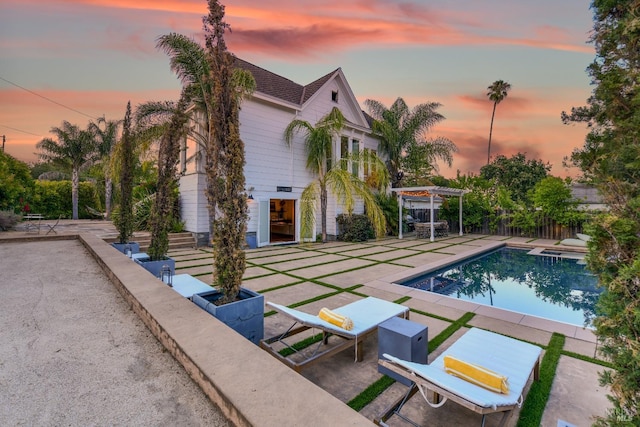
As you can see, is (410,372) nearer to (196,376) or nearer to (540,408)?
(540,408)

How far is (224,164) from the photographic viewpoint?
11.3ft

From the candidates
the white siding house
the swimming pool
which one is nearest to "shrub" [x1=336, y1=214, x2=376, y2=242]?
the white siding house

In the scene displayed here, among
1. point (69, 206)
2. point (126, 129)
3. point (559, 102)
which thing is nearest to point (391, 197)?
point (559, 102)

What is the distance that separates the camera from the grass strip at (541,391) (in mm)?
2295

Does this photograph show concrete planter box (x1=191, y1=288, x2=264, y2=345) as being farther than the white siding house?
No

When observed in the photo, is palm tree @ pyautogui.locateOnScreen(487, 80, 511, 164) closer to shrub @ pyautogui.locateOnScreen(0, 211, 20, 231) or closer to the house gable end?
the house gable end

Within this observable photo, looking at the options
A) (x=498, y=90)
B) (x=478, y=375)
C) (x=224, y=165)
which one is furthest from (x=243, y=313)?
(x=498, y=90)

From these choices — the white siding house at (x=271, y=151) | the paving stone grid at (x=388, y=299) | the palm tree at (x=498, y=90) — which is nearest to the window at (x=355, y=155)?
the white siding house at (x=271, y=151)

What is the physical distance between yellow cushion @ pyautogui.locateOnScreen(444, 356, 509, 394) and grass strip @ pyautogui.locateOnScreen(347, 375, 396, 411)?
70 cm

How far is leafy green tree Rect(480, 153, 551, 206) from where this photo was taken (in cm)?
2909

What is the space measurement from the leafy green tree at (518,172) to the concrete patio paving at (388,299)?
2454 centimetres

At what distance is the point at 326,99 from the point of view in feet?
47.8

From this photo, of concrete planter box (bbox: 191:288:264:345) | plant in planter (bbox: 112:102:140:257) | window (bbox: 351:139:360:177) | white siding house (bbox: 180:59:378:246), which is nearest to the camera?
concrete planter box (bbox: 191:288:264:345)

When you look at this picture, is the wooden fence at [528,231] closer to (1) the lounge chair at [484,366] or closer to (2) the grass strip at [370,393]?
(1) the lounge chair at [484,366]
